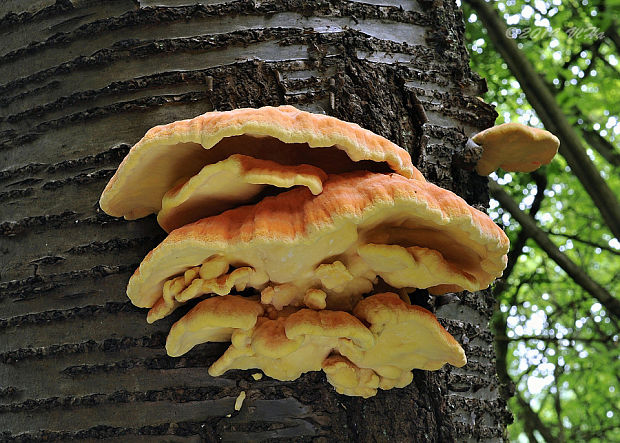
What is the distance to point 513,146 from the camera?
2.40 m

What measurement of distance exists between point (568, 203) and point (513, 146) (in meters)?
7.38

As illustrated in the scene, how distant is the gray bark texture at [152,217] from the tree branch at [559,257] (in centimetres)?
398

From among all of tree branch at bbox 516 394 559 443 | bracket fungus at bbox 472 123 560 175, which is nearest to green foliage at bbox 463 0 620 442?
tree branch at bbox 516 394 559 443

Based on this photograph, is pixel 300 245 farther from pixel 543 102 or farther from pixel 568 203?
pixel 568 203

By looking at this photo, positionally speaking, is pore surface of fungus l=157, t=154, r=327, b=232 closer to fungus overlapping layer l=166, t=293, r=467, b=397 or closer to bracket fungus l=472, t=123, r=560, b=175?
fungus overlapping layer l=166, t=293, r=467, b=397

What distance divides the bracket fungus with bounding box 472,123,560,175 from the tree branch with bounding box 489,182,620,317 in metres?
3.67

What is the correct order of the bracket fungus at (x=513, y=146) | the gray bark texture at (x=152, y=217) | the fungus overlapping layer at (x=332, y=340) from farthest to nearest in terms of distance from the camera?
the bracket fungus at (x=513, y=146) < the gray bark texture at (x=152, y=217) < the fungus overlapping layer at (x=332, y=340)

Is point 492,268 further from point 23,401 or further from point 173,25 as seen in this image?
point 23,401

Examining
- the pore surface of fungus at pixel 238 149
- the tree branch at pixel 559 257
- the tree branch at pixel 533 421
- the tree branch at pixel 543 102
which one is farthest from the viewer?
the tree branch at pixel 533 421

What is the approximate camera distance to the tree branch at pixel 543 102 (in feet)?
17.4

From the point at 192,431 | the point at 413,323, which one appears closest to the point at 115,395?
the point at 192,431

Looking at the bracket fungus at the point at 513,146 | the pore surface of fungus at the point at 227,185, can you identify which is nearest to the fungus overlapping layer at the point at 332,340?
the pore surface of fungus at the point at 227,185

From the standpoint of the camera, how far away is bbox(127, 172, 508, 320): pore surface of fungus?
149cm

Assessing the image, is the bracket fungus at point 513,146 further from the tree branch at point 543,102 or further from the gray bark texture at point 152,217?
the tree branch at point 543,102
